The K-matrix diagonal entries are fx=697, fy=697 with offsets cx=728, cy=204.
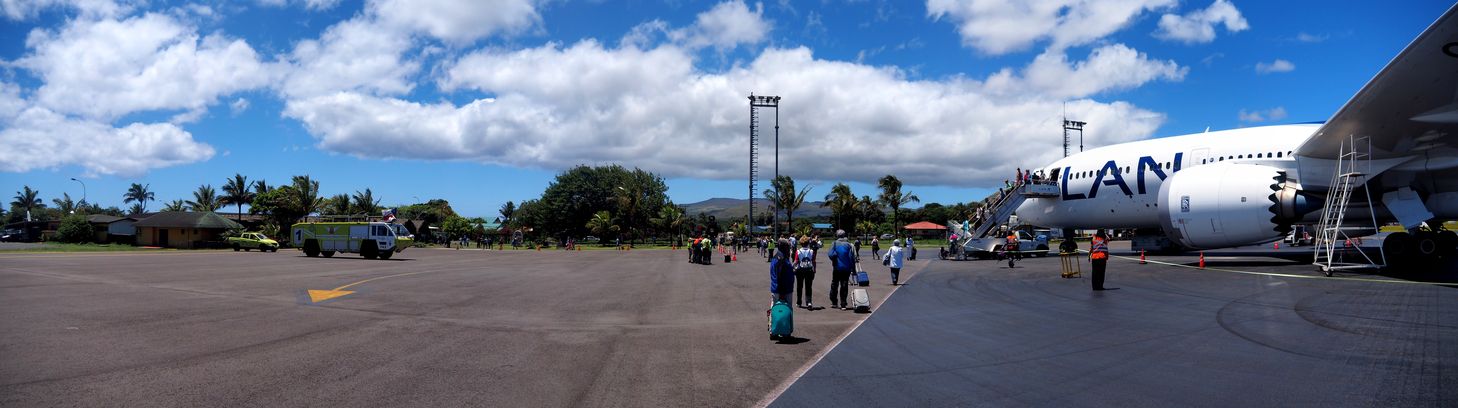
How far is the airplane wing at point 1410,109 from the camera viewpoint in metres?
13.3

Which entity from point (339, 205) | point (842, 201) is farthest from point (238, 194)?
point (842, 201)

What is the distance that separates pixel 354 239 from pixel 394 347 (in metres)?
31.6

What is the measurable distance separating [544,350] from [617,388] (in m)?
2.35

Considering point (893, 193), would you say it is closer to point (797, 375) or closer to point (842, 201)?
point (842, 201)

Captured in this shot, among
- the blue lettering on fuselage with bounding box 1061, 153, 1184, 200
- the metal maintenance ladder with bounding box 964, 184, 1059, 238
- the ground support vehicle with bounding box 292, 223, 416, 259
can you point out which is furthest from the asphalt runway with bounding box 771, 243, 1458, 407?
the ground support vehicle with bounding box 292, 223, 416, 259

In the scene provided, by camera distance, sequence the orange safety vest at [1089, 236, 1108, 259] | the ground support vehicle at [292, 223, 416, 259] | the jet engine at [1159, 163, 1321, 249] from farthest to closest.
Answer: the ground support vehicle at [292, 223, 416, 259] < the jet engine at [1159, 163, 1321, 249] < the orange safety vest at [1089, 236, 1108, 259]

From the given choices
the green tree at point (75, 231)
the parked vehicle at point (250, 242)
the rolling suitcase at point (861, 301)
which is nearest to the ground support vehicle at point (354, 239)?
the parked vehicle at point (250, 242)

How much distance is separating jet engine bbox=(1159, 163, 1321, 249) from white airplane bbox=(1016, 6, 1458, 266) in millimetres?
32

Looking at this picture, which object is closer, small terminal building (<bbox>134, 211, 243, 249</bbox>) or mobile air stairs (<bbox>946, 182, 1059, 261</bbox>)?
mobile air stairs (<bbox>946, 182, 1059, 261</bbox>)

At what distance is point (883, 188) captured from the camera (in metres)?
75.6

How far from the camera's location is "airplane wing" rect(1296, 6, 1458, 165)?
1330 centimetres

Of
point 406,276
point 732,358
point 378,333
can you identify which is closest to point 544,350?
point 732,358

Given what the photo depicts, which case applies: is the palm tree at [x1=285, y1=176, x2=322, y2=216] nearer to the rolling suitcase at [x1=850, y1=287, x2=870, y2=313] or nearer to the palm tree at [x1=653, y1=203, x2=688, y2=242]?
the palm tree at [x1=653, y1=203, x2=688, y2=242]

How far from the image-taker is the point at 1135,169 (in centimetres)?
2859
